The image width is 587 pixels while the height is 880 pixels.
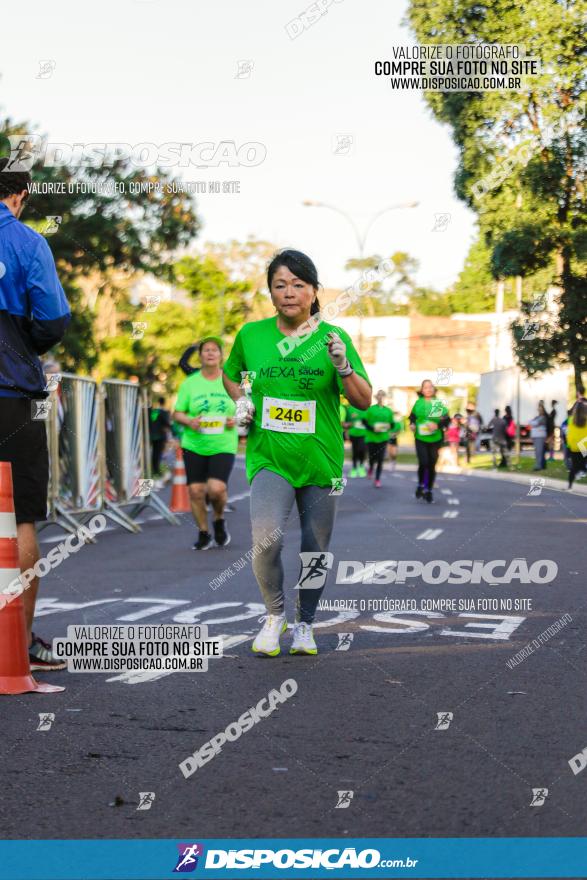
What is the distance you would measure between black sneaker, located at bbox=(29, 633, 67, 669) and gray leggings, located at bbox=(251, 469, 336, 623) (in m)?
1.11

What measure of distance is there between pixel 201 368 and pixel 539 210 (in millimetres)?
22741

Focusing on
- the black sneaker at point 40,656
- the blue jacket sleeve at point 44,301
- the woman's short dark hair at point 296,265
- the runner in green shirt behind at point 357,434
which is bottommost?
the runner in green shirt behind at point 357,434

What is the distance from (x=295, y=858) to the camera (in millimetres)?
3680

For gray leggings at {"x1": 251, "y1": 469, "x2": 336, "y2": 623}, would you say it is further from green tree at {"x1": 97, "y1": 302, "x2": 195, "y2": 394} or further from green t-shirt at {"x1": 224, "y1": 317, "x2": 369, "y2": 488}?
green tree at {"x1": 97, "y1": 302, "x2": 195, "y2": 394}

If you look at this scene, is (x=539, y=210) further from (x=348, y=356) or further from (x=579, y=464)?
(x=348, y=356)

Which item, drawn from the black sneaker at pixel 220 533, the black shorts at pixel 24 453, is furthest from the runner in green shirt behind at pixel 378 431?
the black shorts at pixel 24 453

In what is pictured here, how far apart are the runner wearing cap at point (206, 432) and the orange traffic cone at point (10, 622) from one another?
6.98 meters

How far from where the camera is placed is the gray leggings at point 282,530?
6.96m

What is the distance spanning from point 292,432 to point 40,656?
64.5 inches

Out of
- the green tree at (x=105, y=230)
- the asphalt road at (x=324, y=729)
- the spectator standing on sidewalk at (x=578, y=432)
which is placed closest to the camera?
the asphalt road at (x=324, y=729)

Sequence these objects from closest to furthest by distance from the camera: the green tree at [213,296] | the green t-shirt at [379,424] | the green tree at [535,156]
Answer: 1. the green t-shirt at [379,424]
2. the green tree at [535,156]
3. the green tree at [213,296]

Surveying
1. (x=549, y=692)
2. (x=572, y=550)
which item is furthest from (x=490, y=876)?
(x=572, y=550)

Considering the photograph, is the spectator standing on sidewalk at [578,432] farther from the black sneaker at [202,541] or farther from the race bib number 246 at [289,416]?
the race bib number 246 at [289,416]

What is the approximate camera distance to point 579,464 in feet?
89.1
